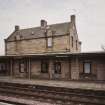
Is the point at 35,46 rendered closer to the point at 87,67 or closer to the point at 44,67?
the point at 44,67

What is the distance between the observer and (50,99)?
10.3m

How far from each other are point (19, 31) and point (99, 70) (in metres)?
22.3

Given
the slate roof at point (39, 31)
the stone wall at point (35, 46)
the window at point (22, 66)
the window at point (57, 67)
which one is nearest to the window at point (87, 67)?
the window at point (57, 67)

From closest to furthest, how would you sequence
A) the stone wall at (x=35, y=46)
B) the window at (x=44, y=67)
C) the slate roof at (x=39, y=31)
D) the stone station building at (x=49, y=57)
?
the stone station building at (x=49, y=57), the window at (x=44, y=67), the stone wall at (x=35, y=46), the slate roof at (x=39, y=31)

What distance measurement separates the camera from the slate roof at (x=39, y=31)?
91.9 feet

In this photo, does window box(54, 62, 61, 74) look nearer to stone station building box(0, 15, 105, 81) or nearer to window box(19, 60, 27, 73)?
stone station building box(0, 15, 105, 81)

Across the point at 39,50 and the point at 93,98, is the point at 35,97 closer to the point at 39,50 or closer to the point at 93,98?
the point at 93,98

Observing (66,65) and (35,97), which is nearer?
(35,97)

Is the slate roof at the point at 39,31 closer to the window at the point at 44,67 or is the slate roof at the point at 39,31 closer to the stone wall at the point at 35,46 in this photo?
the stone wall at the point at 35,46

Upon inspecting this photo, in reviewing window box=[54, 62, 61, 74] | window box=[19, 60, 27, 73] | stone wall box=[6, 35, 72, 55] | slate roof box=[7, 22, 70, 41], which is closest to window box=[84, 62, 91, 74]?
window box=[54, 62, 61, 74]

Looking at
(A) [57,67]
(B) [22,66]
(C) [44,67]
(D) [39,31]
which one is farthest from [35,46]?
(A) [57,67]

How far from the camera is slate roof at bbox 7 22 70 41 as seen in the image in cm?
2802

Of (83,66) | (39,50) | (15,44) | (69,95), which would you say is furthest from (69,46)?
(69,95)

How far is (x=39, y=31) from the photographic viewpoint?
3112 centimetres
